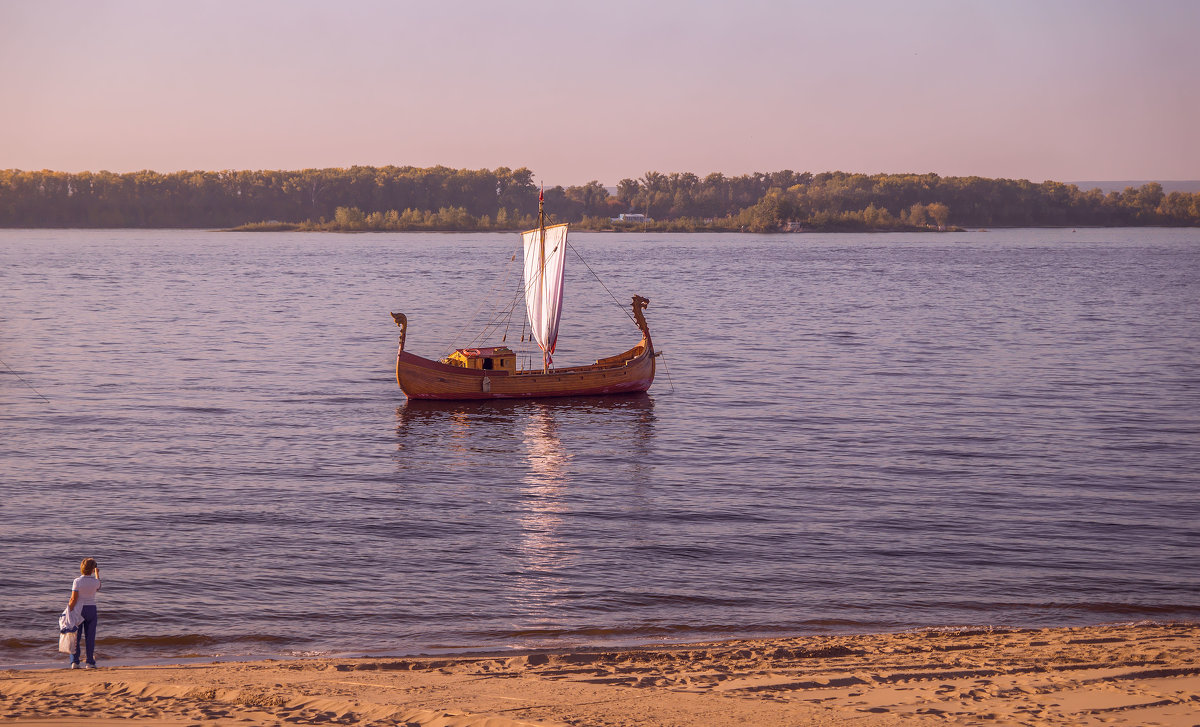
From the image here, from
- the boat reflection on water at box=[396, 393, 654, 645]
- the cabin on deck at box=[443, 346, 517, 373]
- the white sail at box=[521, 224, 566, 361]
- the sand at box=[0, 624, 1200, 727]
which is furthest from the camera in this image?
the white sail at box=[521, 224, 566, 361]

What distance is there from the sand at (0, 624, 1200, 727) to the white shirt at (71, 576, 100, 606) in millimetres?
954

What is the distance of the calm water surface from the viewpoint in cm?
1812

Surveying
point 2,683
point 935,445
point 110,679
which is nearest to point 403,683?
point 110,679

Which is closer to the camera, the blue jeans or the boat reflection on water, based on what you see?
the blue jeans

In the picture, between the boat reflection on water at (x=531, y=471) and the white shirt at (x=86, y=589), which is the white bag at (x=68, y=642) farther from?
the boat reflection on water at (x=531, y=471)

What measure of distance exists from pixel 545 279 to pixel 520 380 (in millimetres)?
4431

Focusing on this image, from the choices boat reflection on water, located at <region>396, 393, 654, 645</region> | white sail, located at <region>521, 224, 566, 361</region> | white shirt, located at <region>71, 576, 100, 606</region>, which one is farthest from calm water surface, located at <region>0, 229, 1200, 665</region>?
white sail, located at <region>521, 224, 566, 361</region>

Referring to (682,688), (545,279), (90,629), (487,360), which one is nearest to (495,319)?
(545,279)

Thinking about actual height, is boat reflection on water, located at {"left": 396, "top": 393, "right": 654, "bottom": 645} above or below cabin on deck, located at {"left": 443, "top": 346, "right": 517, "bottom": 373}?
below

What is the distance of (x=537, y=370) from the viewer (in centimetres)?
4238

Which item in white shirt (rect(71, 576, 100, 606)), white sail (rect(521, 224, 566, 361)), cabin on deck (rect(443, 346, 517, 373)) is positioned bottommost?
white shirt (rect(71, 576, 100, 606))

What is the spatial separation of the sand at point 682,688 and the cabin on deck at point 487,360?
1015 inches

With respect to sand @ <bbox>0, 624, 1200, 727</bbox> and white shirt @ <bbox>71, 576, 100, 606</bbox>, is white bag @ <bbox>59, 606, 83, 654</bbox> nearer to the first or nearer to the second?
white shirt @ <bbox>71, 576, 100, 606</bbox>

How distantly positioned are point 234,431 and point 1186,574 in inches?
1036
